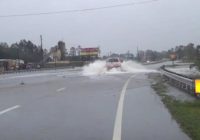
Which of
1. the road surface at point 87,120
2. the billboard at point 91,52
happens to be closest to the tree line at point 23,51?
the billboard at point 91,52

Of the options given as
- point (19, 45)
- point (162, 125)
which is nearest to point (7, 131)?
point (162, 125)

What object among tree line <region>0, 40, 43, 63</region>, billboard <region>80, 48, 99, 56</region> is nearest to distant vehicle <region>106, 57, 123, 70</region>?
tree line <region>0, 40, 43, 63</region>

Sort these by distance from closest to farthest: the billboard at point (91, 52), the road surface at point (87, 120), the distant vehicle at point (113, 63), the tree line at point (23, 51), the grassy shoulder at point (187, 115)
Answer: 1. the road surface at point (87, 120)
2. the grassy shoulder at point (187, 115)
3. the distant vehicle at point (113, 63)
4. the tree line at point (23, 51)
5. the billboard at point (91, 52)

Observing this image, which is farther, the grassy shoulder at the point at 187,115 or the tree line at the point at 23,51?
the tree line at the point at 23,51

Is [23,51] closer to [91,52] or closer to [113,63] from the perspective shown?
[91,52]

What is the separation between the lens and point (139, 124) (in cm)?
1268

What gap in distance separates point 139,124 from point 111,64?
50453 millimetres

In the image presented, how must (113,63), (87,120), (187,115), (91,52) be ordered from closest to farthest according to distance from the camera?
(87,120) < (187,115) < (113,63) < (91,52)

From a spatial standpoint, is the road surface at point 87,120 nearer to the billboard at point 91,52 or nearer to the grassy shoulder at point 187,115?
the grassy shoulder at point 187,115

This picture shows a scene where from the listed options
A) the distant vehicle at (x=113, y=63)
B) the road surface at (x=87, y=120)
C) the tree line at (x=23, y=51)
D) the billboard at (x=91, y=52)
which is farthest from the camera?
the billboard at (x=91, y=52)

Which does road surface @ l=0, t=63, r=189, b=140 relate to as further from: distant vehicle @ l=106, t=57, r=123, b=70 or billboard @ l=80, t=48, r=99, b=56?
billboard @ l=80, t=48, r=99, b=56

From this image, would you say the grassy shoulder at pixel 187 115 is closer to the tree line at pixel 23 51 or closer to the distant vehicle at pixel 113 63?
the distant vehicle at pixel 113 63

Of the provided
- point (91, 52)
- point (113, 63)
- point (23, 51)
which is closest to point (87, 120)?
point (113, 63)

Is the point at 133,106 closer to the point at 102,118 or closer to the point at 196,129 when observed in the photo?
the point at 102,118
